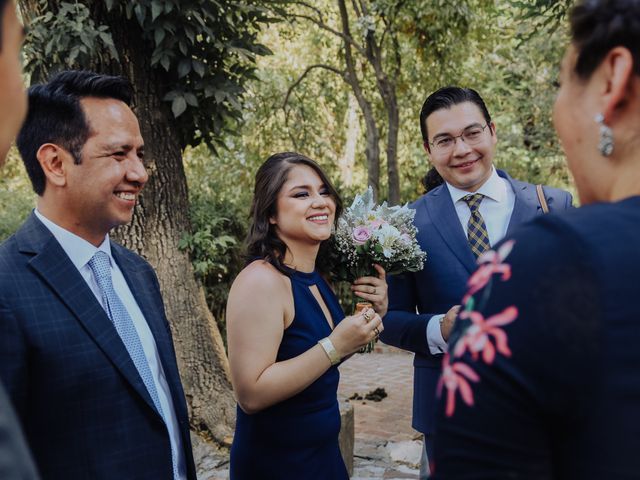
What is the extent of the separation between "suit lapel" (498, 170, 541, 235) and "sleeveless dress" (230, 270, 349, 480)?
1078 millimetres

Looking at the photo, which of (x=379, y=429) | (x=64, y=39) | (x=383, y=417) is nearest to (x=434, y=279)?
(x=64, y=39)

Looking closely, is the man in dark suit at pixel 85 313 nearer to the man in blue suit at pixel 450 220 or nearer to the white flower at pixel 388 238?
the white flower at pixel 388 238

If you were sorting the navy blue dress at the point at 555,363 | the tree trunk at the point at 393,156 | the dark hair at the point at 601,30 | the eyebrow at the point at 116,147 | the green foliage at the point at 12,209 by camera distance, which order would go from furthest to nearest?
the tree trunk at the point at 393,156, the green foliage at the point at 12,209, the eyebrow at the point at 116,147, the dark hair at the point at 601,30, the navy blue dress at the point at 555,363

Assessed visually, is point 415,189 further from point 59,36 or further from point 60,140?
point 60,140

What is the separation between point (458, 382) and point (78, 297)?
4.81 ft

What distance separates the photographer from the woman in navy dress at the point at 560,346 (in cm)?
93

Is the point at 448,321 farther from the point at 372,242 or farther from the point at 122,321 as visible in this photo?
the point at 122,321

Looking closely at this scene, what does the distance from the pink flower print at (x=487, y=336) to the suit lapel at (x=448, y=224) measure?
2.03m

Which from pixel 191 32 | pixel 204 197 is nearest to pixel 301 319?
pixel 191 32

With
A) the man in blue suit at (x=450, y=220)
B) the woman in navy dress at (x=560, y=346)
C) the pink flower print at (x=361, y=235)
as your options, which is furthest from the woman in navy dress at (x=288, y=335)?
the woman in navy dress at (x=560, y=346)

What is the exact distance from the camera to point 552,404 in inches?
37.3

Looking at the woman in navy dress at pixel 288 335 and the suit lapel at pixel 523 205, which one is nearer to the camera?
the woman in navy dress at pixel 288 335

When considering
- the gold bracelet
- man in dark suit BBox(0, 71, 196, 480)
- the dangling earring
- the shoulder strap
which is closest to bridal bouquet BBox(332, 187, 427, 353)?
the gold bracelet

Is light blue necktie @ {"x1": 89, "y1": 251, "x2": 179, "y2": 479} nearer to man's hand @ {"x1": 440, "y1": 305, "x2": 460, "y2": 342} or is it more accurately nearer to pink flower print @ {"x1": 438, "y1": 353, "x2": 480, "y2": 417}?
man's hand @ {"x1": 440, "y1": 305, "x2": 460, "y2": 342}
